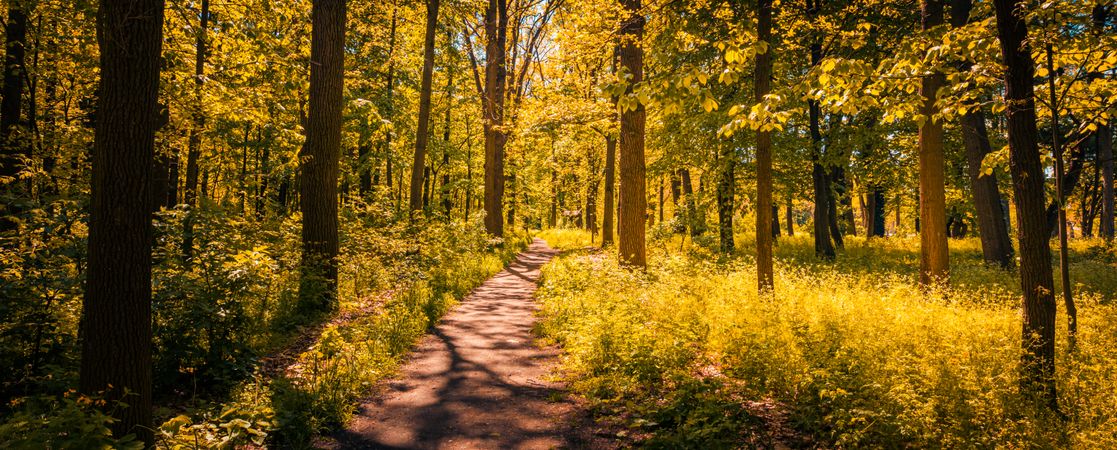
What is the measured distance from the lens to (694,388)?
17.1 ft

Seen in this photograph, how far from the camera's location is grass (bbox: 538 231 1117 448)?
4.18 meters

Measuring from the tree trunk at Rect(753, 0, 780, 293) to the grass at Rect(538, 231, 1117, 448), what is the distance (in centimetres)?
60

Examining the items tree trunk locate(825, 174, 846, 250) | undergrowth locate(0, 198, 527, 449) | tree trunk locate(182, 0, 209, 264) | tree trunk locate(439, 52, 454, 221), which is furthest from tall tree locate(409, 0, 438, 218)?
tree trunk locate(825, 174, 846, 250)

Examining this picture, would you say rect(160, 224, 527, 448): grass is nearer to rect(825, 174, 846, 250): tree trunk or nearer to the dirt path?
the dirt path

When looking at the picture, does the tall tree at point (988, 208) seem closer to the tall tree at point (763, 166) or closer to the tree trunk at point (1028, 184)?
the tall tree at point (763, 166)

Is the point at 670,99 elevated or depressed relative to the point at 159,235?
elevated

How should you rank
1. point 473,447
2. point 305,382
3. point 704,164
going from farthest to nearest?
1. point 704,164
2. point 305,382
3. point 473,447

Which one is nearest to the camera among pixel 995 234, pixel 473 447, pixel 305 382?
pixel 473 447

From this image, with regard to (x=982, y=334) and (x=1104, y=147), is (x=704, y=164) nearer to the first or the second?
(x=982, y=334)

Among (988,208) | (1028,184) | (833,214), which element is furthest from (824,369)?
(833,214)

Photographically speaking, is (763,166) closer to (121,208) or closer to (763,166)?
(763,166)

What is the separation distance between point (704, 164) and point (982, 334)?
583 inches

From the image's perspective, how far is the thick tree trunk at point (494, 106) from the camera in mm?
20281

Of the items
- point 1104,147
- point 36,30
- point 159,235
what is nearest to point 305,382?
point 159,235
